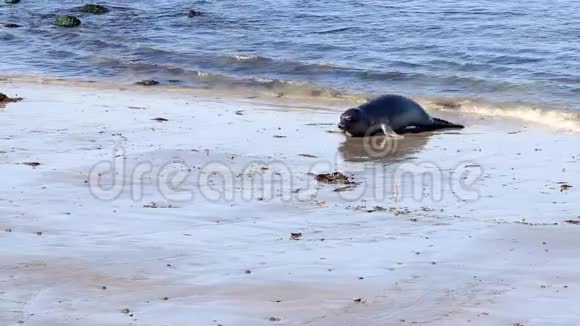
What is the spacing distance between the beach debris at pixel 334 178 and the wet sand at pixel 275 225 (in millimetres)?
103

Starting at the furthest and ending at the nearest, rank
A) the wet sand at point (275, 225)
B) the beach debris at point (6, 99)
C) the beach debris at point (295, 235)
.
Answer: the beach debris at point (6, 99) → the beach debris at point (295, 235) → the wet sand at point (275, 225)

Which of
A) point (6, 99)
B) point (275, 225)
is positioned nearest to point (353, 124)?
point (6, 99)

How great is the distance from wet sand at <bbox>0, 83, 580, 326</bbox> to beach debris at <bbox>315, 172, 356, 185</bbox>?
103mm

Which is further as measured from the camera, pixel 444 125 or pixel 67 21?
pixel 67 21

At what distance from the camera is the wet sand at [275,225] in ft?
18.0

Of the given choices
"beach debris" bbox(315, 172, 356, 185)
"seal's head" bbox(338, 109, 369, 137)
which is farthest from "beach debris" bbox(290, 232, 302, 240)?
"seal's head" bbox(338, 109, 369, 137)

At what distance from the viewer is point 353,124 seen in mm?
11320

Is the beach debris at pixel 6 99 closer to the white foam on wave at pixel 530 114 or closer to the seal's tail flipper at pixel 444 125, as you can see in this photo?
the seal's tail flipper at pixel 444 125

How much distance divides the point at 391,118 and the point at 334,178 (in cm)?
320

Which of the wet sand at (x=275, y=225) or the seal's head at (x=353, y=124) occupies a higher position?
the wet sand at (x=275, y=225)

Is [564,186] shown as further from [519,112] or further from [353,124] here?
[519,112]

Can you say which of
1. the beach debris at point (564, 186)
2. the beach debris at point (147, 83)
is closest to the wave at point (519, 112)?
the beach debris at point (564, 186)

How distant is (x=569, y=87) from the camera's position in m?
→ 14.6

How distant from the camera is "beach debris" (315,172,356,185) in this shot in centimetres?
870
